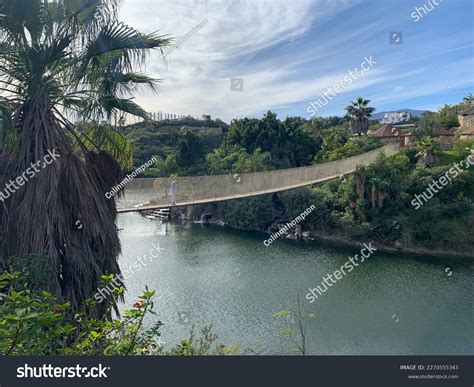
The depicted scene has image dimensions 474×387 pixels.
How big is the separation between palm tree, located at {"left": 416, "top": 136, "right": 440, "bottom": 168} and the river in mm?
3945

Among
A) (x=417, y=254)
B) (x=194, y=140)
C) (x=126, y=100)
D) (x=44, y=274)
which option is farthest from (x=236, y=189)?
(x=194, y=140)

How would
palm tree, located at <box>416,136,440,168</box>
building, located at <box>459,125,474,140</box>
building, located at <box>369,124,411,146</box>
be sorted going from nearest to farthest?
palm tree, located at <box>416,136,440,168</box> → building, located at <box>459,125,474,140</box> → building, located at <box>369,124,411,146</box>

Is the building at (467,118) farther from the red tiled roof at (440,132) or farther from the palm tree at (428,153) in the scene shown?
the palm tree at (428,153)

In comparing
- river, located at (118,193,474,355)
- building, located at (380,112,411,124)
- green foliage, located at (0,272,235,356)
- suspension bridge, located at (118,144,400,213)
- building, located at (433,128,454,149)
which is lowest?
river, located at (118,193,474,355)

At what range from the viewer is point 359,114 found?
67.1 ft

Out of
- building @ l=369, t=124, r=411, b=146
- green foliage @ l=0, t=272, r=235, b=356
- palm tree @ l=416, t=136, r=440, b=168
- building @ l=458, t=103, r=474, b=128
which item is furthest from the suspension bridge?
building @ l=458, t=103, r=474, b=128

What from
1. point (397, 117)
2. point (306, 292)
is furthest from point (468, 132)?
point (397, 117)

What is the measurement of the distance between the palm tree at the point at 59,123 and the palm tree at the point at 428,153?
44.2ft

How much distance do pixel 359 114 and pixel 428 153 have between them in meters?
6.64

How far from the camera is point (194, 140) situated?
2000cm

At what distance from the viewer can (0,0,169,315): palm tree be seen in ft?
8.80

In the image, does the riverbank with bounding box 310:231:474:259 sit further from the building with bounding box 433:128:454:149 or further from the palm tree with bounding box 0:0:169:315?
the palm tree with bounding box 0:0:169:315

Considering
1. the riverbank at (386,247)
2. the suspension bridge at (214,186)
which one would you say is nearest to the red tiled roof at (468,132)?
the riverbank at (386,247)

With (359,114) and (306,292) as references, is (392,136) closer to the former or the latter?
(359,114)
